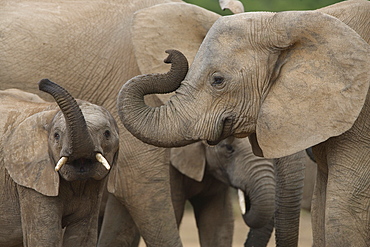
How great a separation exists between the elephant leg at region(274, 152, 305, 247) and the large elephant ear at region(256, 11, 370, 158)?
155 centimetres

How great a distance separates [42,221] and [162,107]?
87cm

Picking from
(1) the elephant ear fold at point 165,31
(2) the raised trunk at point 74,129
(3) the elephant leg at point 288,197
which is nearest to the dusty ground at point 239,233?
(3) the elephant leg at point 288,197

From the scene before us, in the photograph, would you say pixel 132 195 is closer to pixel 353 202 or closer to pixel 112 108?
pixel 112 108

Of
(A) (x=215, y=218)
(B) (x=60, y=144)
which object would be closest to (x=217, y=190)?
(A) (x=215, y=218)

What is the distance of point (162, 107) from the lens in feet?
17.0

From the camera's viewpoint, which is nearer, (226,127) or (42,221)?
(226,127)

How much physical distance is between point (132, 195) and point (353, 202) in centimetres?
196

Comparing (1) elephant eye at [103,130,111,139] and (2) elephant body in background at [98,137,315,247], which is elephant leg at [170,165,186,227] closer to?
(2) elephant body in background at [98,137,315,247]

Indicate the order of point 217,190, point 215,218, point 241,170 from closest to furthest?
point 241,170
point 215,218
point 217,190

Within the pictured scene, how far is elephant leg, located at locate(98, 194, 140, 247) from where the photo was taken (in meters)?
7.62

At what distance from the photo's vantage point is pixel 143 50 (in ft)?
20.6

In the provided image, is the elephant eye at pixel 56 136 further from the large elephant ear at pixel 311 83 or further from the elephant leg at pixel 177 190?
the elephant leg at pixel 177 190

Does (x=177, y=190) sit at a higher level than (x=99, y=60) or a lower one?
lower

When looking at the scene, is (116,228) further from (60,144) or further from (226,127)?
(226,127)
